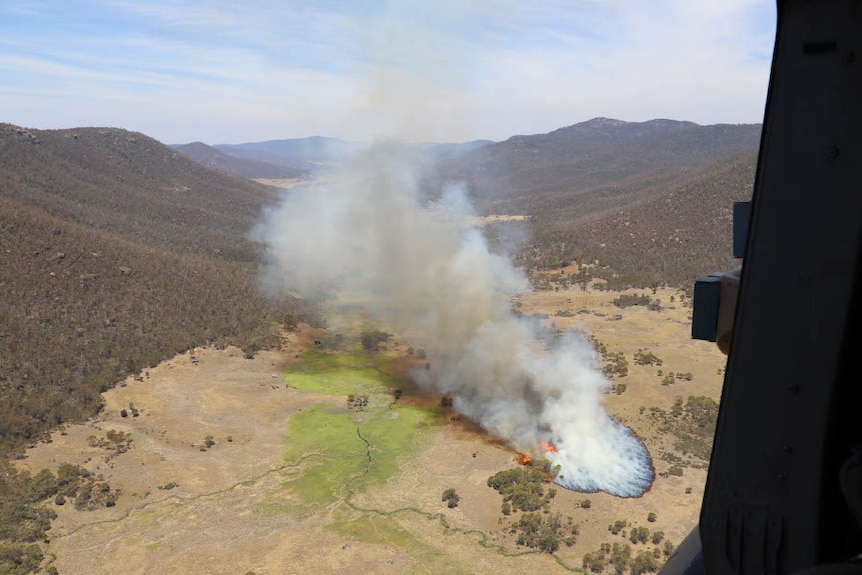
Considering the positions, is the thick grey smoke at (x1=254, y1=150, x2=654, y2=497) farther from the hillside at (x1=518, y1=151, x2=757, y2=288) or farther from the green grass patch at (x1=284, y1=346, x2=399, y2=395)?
the hillside at (x1=518, y1=151, x2=757, y2=288)

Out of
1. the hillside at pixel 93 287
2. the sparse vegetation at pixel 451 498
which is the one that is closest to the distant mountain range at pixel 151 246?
the hillside at pixel 93 287

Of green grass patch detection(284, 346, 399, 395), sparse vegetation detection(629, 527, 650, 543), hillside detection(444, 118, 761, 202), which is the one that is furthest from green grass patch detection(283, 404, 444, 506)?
hillside detection(444, 118, 761, 202)

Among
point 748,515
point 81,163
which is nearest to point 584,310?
point 748,515

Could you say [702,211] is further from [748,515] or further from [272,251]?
[748,515]

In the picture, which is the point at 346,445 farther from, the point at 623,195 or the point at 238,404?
the point at 623,195

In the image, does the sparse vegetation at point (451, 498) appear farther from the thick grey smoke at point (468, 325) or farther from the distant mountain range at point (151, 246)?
the distant mountain range at point (151, 246)

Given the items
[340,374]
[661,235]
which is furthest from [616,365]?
[661,235]
